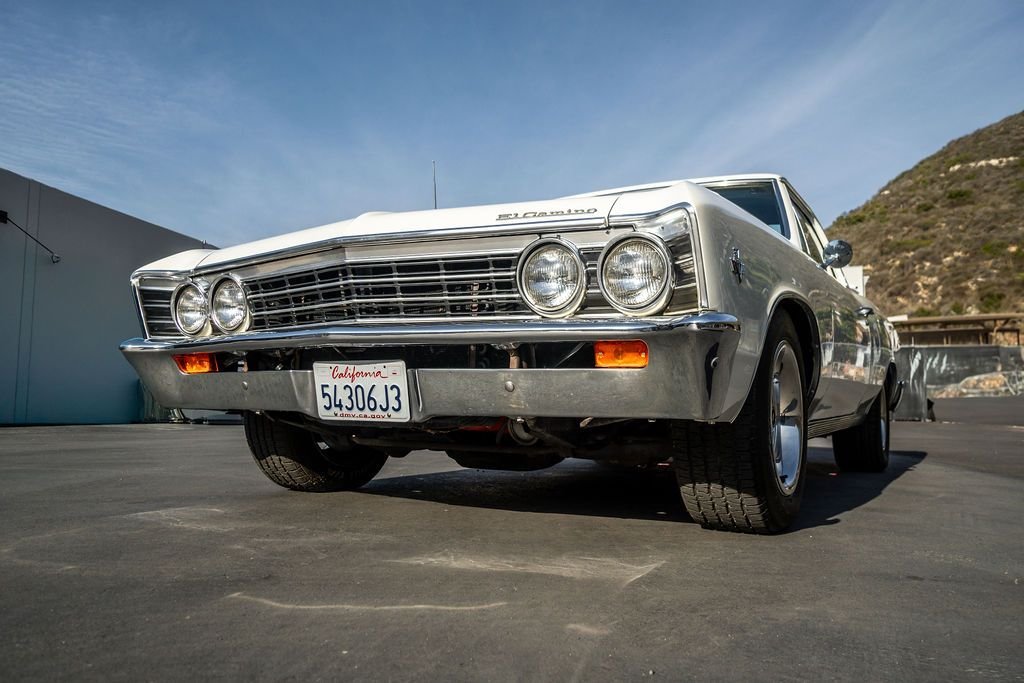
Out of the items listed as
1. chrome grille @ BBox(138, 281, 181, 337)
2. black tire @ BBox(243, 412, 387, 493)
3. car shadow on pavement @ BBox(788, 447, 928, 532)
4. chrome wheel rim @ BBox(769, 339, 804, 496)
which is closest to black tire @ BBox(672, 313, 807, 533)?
chrome wheel rim @ BBox(769, 339, 804, 496)

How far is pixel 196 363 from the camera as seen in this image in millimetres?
3508

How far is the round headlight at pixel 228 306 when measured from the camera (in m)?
3.44

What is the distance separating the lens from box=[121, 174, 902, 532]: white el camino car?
259 centimetres

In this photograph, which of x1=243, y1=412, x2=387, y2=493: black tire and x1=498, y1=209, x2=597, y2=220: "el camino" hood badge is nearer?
x1=498, y1=209, x2=597, y2=220: "el camino" hood badge

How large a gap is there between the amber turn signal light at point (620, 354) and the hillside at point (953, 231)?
1285 inches

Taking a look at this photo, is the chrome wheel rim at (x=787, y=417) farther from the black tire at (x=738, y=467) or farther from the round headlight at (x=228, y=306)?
the round headlight at (x=228, y=306)

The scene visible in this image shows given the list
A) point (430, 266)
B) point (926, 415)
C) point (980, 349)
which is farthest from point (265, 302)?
point (980, 349)

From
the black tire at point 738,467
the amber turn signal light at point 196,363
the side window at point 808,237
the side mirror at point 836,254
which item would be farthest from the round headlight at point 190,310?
the side mirror at point 836,254

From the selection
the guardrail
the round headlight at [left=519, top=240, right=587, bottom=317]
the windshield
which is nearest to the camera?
the round headlight at [left=519, top=240, right=587, bottom=317]

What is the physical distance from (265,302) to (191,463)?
303 cm

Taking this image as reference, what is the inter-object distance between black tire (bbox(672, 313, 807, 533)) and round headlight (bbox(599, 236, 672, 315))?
0.51 m

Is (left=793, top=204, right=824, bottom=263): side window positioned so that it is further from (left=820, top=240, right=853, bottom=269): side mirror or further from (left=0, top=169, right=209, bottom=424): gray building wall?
(left=0, top=169, right=209, bottom=424): gray building wall

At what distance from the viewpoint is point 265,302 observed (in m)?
3.38

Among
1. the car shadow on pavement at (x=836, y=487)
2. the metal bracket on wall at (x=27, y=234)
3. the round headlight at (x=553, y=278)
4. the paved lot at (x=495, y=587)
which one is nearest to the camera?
the paved lot at (x=495, y=587)
